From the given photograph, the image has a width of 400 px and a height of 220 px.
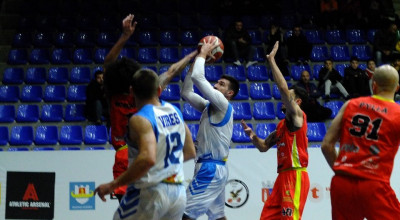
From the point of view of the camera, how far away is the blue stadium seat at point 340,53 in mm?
15984

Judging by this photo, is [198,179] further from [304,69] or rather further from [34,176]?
[304,69]

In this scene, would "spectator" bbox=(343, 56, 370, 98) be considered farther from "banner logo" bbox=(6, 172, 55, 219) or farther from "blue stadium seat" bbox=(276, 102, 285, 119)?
"banner logo" bbox=(6, 172, 55, 219)

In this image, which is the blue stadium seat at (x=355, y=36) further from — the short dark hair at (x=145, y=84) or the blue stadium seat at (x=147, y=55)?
the short dark hair at (x=145, y=84)

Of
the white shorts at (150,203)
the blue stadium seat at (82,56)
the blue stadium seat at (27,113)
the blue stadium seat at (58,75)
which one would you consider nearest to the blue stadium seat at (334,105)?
the blue stadium seat at (82,56)

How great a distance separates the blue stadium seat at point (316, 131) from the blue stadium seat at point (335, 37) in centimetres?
429

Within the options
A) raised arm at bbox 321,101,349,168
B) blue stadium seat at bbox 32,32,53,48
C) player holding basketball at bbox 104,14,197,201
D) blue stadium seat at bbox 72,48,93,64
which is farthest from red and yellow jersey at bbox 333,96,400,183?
blue stadium seat at bbox 32,32,53,48

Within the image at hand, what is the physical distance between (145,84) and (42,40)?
12.0 meters

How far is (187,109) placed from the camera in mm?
13492

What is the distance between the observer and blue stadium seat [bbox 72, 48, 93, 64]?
50.3ft

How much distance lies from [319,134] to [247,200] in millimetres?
3101

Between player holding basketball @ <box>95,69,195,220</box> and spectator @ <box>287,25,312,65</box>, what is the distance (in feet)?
35.9

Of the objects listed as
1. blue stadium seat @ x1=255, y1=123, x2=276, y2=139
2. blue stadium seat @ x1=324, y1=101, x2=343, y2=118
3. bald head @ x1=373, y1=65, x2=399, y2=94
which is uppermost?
bald head @ x1=373, y1=65, x2=399, y2=94

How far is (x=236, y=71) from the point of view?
1504cm

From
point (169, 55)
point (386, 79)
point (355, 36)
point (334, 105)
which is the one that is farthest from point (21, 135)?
point (386, 79)
